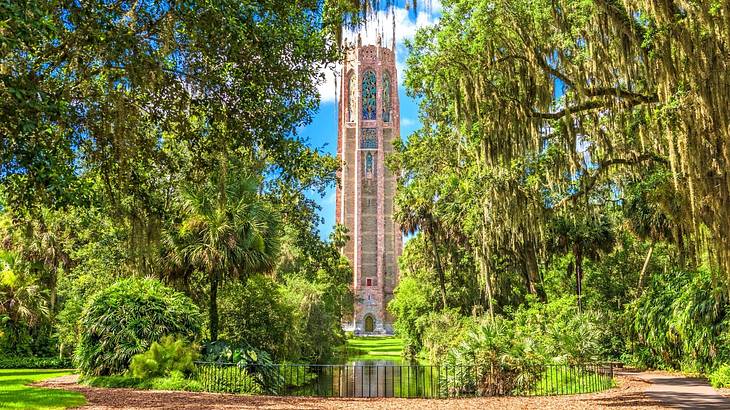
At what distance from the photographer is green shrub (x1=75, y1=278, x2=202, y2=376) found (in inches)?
617

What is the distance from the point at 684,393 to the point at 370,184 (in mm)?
84044

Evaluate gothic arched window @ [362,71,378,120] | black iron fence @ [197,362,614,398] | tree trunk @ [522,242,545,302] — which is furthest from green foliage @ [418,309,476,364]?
gothic arched window @ [362,71,378,120]

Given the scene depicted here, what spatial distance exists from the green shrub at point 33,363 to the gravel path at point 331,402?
15987mm

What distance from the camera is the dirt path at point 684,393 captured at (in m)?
11.4

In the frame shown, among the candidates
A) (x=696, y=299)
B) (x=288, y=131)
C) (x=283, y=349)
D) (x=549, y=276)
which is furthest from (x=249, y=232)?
(x=549, y=276)

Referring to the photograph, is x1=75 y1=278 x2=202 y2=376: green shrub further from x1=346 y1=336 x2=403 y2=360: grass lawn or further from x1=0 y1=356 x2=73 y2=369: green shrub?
x1=346 y1=336 x2=403 y2=360: grass lawn

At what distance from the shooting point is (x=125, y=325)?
16031 mm

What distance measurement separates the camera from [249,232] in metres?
18.1

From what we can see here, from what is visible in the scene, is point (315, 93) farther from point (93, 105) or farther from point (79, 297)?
point (79, 297)

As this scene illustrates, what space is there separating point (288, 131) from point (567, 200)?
13.5 metres

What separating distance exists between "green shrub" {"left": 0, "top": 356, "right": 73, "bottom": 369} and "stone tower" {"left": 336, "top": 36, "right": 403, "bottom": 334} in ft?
220

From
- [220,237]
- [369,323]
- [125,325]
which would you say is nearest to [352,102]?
[369,323]

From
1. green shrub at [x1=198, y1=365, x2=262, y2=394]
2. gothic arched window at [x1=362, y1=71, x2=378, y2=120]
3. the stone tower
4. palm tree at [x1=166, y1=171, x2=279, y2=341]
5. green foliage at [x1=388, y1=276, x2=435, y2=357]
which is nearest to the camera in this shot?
green shrub at [x1=198, y1=365, x2=262, y2=394]

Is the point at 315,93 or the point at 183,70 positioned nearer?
the point at 183,70
